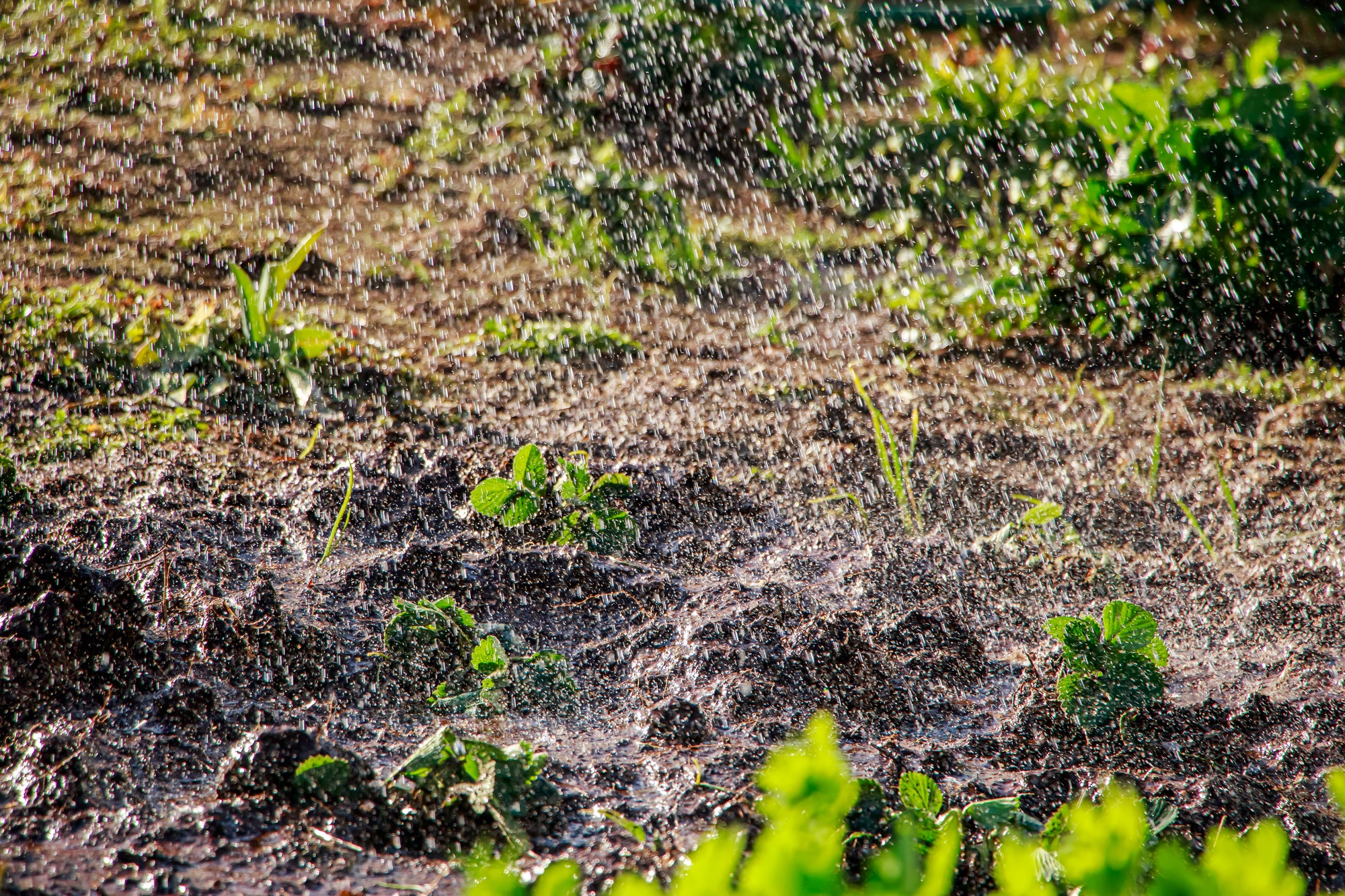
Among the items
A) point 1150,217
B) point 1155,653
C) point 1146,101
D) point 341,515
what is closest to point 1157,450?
point 1155,653

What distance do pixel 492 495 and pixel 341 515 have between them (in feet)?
1.05

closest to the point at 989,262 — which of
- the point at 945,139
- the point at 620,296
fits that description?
the point at 945,139

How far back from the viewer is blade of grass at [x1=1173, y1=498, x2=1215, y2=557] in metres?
2.31

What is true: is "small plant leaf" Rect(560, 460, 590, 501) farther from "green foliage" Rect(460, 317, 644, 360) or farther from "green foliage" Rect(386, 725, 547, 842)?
"green foliage" Rect(386, 725, 547, 842)

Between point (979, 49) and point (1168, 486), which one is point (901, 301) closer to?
point (1168, 486)

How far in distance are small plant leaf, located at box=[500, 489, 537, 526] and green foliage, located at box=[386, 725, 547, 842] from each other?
783 millimetres

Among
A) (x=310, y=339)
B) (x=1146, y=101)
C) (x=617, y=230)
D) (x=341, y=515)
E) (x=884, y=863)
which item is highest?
(x=1146, y=101)

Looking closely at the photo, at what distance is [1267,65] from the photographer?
3100 millimetres

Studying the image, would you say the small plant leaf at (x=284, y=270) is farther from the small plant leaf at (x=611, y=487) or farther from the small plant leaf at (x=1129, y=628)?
the small plant leaf at (x=1129, y=628)

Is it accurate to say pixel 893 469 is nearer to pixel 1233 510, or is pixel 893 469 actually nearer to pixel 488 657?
pixel 1233 510

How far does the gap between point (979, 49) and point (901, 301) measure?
2.17m

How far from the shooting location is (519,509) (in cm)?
227

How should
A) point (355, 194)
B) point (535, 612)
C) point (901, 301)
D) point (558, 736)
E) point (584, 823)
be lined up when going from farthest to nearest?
point (355, 194), point (901, 301), point (535, 612), point (558, 736), point (584, 823)

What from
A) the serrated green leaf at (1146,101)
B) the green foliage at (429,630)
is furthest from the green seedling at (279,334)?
the serrated green leaf at (1146,101)
